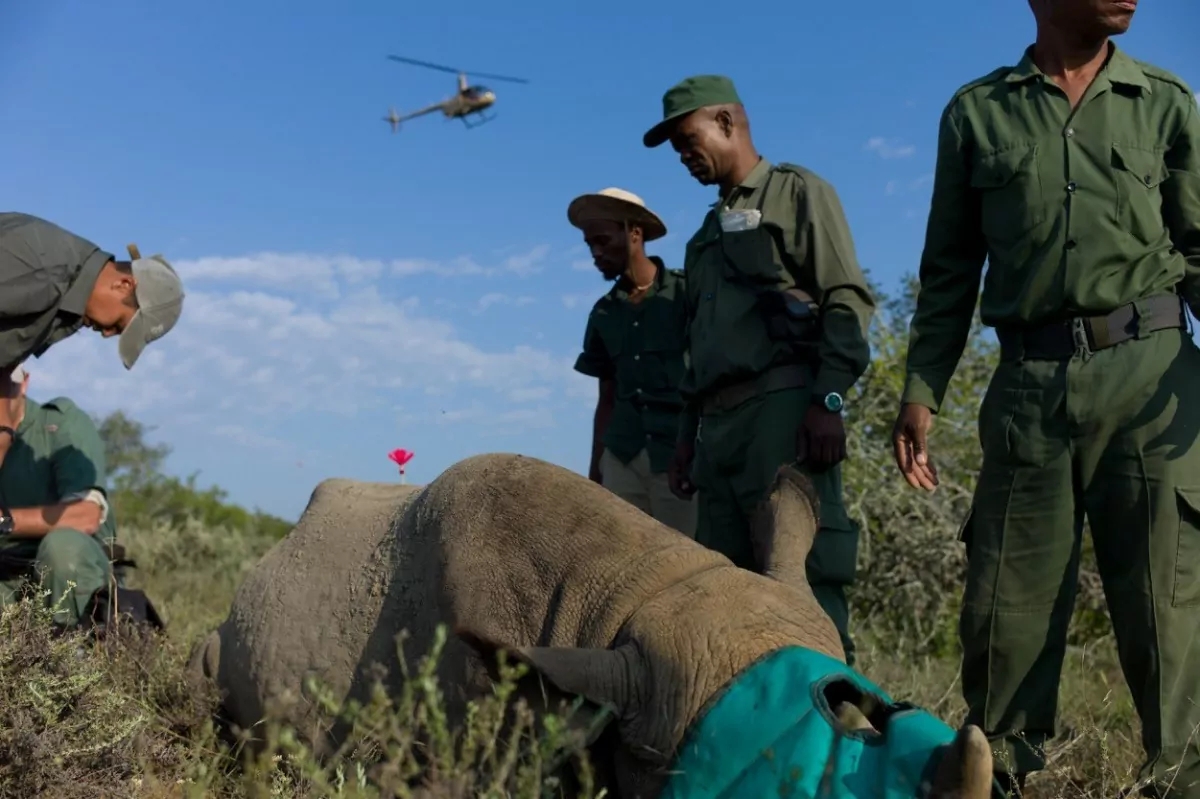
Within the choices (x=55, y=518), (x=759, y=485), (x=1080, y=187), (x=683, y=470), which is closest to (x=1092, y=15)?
(x=1080, y=187)

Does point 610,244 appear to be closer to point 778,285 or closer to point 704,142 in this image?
point 704,142

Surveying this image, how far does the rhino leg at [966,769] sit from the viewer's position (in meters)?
2.14

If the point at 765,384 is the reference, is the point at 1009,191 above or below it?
above

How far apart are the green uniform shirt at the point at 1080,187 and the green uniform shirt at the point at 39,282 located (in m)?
3.40

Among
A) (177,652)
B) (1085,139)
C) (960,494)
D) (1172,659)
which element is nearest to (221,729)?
(177,652)

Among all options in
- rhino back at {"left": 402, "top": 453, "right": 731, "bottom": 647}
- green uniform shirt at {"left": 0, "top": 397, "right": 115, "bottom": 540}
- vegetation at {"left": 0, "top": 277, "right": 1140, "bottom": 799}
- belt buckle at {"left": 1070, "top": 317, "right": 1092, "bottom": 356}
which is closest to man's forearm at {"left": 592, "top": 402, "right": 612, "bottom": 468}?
vegetation at {"left": 0, "top": 277, "right": 1140, "bottom": 799}

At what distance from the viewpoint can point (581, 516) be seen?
3.78 meters

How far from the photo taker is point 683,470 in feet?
19.6

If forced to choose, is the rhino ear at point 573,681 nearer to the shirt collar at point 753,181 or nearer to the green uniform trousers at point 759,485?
the green uniform trousers at point 759,485

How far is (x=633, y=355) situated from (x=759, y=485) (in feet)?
9.24

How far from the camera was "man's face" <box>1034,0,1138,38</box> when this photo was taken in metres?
3.85

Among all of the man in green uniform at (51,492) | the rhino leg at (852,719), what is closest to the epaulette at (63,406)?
the man in green uniform at (51,492)

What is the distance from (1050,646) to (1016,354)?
921 mm

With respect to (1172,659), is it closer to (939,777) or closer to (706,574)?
(706,574)
